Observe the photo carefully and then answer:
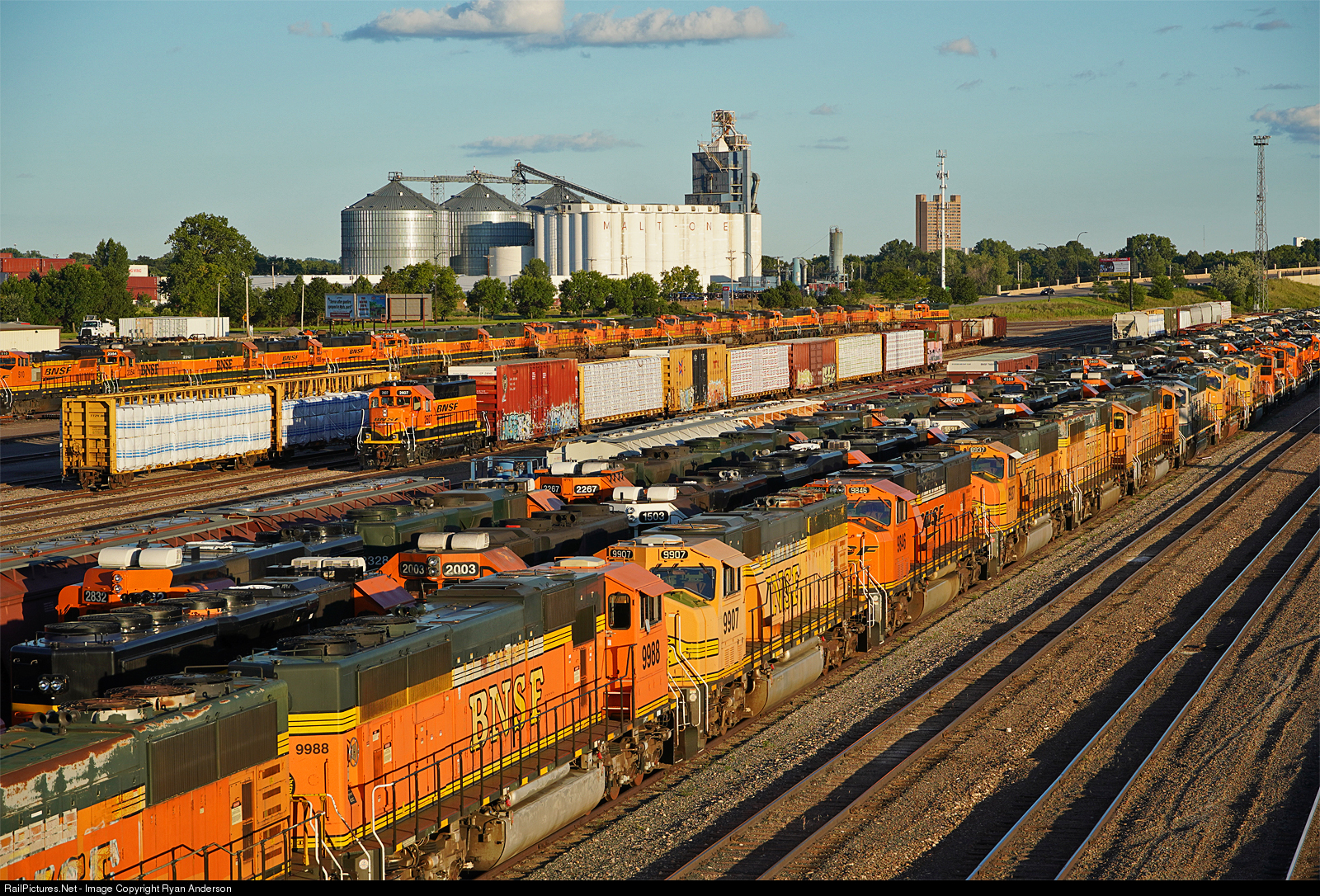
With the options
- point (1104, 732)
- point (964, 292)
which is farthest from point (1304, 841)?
point (964, 292)

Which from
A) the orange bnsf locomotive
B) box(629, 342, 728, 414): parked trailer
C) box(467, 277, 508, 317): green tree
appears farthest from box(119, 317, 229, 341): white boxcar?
the orange bnsf locomotive

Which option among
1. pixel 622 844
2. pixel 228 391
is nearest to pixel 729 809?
pixel 622 844

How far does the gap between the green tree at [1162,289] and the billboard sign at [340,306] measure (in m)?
115

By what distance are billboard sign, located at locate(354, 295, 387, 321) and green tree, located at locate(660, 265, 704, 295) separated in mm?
49684

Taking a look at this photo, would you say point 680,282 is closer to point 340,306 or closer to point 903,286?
point 903,286

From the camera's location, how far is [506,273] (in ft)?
650

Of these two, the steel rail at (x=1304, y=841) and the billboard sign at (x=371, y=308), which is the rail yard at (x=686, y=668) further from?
the billboard sign at (x=371, y=308)

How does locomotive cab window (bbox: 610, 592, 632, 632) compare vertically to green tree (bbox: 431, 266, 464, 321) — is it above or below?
below

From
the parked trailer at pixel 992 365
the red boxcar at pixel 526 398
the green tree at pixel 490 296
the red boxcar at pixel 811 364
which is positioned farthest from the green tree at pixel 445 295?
the red boxcar at pixel 526 398

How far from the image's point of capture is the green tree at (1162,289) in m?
186

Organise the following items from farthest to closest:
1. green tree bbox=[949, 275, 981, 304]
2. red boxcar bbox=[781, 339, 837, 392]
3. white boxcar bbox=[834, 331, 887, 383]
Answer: green tree bbox=[949, 275, 981, 304]
white boxcar bbox=[834, 331, 887, 383]
red boxcar bbox=[781, 339, 837, 392]

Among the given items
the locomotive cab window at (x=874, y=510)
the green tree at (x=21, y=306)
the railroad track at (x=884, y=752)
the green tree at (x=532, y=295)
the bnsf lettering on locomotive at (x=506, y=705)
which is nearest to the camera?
the bnsf lettering on locomotive at (x=506, y=705)

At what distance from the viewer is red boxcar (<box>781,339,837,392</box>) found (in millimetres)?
78938

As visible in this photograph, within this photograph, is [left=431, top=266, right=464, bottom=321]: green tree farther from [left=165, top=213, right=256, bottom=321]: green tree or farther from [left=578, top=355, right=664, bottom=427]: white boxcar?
[left=578, top=355, right=664, bottom=427]: white boxcar
